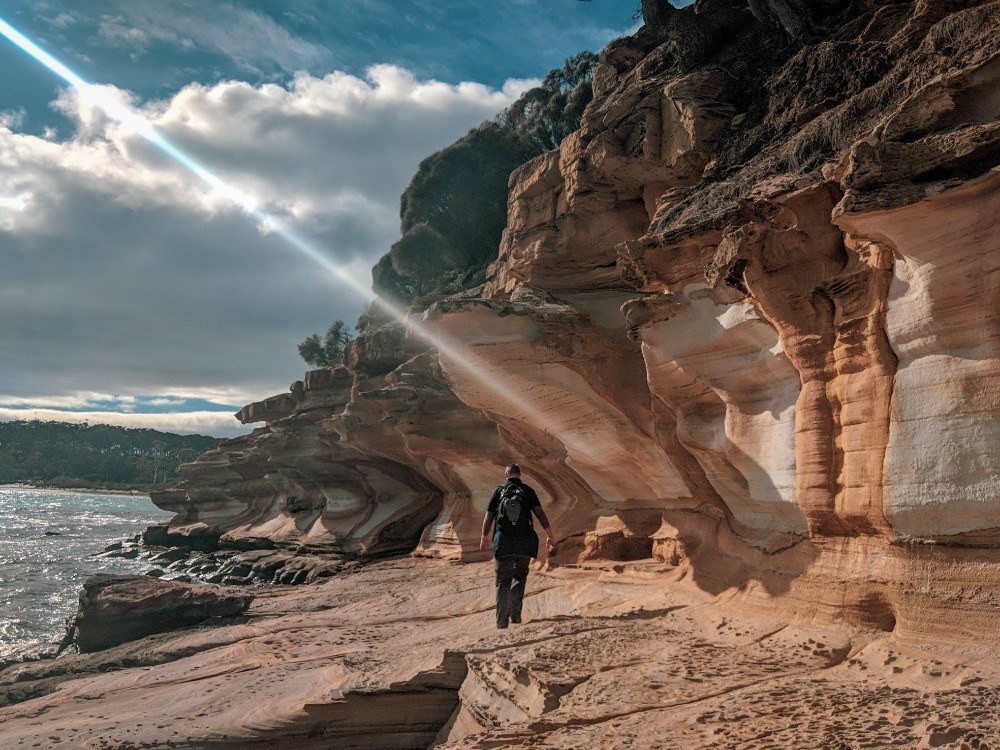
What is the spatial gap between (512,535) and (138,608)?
7114 mm

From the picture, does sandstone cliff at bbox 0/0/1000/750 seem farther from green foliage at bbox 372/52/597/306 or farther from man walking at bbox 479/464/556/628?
green foliage at bbox 372/52/597/306

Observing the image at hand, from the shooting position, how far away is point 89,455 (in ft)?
326

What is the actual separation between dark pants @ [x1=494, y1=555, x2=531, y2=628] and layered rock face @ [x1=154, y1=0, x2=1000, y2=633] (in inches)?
64.0

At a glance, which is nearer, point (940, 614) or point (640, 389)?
point (940, 614)

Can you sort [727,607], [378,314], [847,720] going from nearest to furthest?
[847,720] < [727,607] < [378,314]

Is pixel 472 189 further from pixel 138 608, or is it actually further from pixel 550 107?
pixel 138 608

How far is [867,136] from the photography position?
13.6ft

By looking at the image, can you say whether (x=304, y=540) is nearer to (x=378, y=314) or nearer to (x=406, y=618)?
(x=378, y=314)

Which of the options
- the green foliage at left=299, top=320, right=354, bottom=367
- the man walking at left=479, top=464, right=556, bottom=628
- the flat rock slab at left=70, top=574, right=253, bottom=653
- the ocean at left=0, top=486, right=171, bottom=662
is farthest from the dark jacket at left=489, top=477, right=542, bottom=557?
the green foliage at left=299, top=320, right=354, bottom=367

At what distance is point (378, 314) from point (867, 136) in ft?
74.6

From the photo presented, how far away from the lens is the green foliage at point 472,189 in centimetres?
2036

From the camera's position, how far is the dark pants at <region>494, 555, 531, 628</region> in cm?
545

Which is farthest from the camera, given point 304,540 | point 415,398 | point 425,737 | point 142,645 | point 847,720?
point 304,540

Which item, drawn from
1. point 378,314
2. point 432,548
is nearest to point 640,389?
point 432,548
